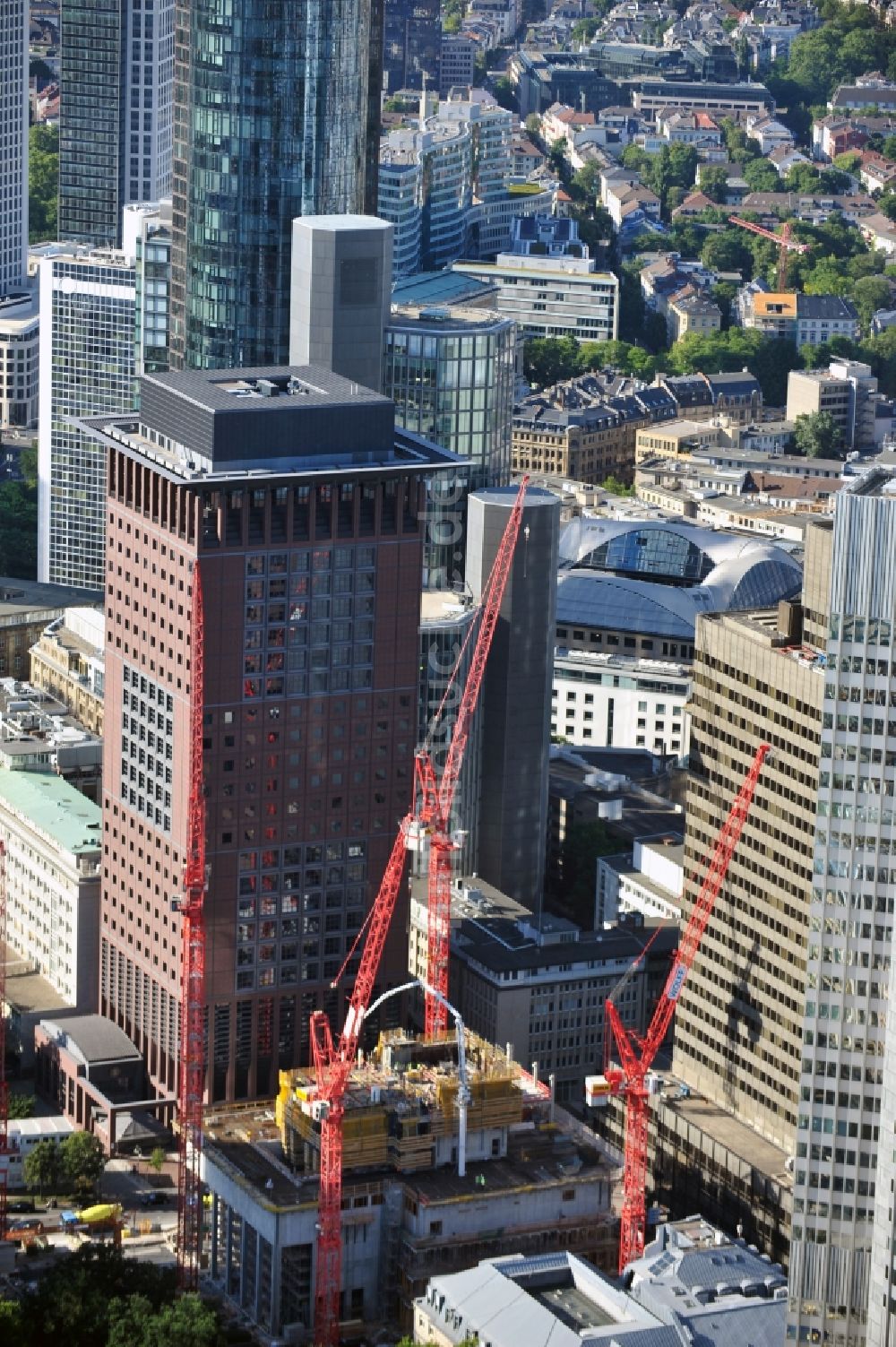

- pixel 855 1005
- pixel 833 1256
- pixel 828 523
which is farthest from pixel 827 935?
pixel 828 523

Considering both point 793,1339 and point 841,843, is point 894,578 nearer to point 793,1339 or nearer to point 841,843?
point 841,843

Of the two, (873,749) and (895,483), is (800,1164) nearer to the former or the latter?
(873,749)

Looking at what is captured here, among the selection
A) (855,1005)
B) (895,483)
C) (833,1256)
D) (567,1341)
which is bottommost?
(567,1341)

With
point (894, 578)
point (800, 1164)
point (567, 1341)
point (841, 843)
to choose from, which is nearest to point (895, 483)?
point (894, 578)

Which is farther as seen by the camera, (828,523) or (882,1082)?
(828,523)

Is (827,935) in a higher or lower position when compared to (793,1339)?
higher

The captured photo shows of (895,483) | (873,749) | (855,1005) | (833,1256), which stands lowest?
(833,1256)
